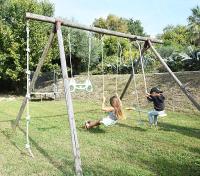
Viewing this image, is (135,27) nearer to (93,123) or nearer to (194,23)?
(194,23)

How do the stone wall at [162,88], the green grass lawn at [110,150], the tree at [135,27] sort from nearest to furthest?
1. the green grass lawn at [110,150]
2. the stone wall at [162,88]
3. the tree at [135,27]

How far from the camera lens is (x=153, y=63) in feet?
77.8

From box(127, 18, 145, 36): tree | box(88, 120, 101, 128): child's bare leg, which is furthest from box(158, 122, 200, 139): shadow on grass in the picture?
box(127, 18, 145, 36): tree

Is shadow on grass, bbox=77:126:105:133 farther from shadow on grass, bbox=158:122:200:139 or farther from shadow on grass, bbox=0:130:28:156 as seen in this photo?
shadow on grass, bbox=0:130:28:156

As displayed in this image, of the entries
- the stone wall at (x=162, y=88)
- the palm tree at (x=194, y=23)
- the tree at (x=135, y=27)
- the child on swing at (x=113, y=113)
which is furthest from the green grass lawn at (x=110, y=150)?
the tree at (x=135, y=27)

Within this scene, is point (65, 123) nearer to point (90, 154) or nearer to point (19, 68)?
point (90, 154)

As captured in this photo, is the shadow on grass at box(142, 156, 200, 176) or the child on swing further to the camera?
the child on swing

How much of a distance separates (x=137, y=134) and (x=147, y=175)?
3544 millimetres

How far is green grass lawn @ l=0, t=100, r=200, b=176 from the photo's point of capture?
20.4ft

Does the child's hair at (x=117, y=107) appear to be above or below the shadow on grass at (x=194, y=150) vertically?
above

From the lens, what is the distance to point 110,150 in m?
7.62

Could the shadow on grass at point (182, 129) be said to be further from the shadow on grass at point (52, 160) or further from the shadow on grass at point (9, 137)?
the shadow on grass at point (9, 137)

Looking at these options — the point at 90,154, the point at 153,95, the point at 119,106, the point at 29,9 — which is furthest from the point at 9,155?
the point at 29,9

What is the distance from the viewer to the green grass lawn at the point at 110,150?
245 inches
